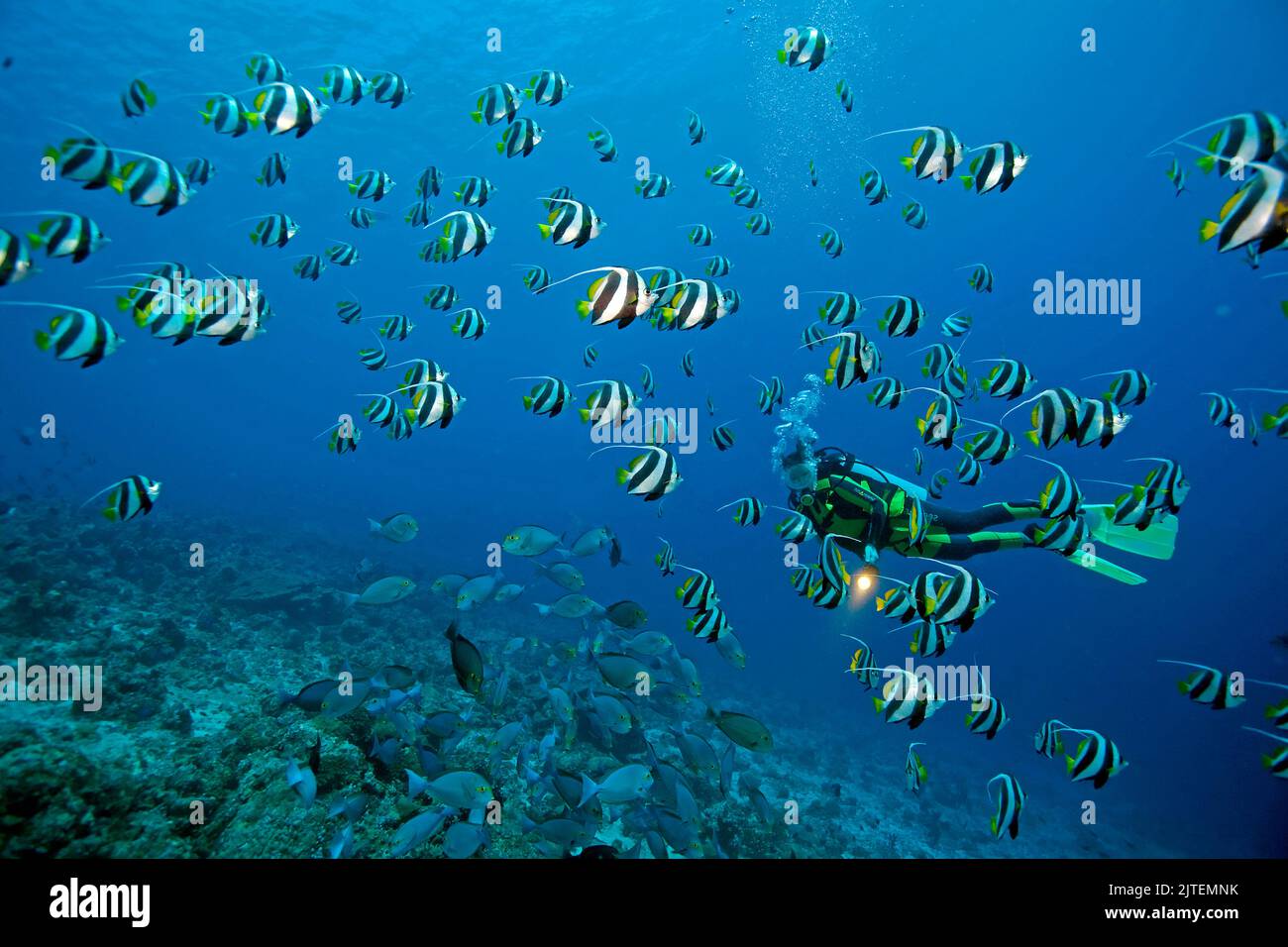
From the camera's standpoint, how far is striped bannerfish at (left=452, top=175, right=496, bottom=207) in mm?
6496

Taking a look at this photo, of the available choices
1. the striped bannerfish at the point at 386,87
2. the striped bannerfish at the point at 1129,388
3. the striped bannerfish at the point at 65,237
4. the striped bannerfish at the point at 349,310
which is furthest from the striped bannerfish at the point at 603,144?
the striped bannerfish at the point at 1129,388

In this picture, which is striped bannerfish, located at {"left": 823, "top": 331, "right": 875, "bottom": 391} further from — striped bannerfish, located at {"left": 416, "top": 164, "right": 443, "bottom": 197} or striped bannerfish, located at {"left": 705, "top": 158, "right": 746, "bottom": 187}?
striped bannerfish, located at {"left": 416, "top": 164, "right": 443, "bottom": 197}

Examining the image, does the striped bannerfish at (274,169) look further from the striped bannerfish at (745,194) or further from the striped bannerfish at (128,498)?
the striped bannerfish at (745,194)

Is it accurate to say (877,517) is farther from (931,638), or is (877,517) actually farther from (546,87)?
(546,87)

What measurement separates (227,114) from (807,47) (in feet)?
19.4

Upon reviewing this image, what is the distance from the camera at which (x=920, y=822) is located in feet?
45.3

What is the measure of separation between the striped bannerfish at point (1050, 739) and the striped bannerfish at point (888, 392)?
333 centimetres

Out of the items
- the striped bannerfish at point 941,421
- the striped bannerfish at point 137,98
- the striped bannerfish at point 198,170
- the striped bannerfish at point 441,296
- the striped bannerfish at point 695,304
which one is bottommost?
the striped bannerfish at point 941,421

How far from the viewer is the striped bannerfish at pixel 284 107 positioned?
486 cm

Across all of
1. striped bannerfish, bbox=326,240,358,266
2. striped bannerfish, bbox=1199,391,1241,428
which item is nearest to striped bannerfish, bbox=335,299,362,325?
striped bannerfish, bbox=326,240,358,266

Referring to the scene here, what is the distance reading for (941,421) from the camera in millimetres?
5008

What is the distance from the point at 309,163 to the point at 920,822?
5322 cm
